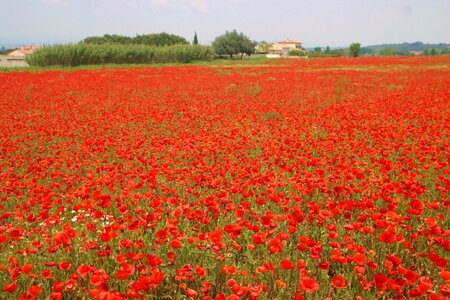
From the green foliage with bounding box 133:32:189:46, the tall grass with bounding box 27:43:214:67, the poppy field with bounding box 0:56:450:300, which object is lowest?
the poppy field with bounding box 0:56:450:300

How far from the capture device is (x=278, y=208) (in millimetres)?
5090

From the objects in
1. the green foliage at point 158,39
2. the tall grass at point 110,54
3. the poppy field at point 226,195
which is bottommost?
the poppy field at point 226,195

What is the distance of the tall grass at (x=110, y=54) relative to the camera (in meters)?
45.7

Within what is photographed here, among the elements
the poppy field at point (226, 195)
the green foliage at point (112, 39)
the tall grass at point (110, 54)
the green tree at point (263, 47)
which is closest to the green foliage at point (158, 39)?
the green foliage at point (112, 39)

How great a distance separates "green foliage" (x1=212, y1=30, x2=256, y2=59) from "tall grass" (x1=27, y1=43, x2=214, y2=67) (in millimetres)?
21277

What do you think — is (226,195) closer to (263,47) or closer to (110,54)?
(110,54)

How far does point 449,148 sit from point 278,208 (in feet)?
13.4

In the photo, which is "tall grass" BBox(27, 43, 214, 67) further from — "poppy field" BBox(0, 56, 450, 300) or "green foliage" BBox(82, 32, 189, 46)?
"green foliage" BBox(82, 32, 189, 46)

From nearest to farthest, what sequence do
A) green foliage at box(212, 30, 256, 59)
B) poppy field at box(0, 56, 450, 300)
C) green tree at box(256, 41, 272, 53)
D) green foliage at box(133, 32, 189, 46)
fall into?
poppy field at box(0, 56, 450, 300) < green foliage at box(212, 30, 256, 59) < green foliage at box(133, 32, 189, 46) < green tree at box(256, 41, 272, 53)

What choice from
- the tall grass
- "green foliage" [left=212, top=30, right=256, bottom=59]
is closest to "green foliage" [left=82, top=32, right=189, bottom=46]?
"green foliage" [left=212, top=30, right=256, bottom=59]

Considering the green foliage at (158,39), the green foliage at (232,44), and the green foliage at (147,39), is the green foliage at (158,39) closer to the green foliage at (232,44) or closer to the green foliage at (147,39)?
the green foliage at (147,39)

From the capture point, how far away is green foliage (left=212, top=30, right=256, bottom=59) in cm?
8538

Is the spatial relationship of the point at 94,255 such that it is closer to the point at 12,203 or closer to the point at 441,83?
the point at 12,203

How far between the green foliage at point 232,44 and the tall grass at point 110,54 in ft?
69.8
